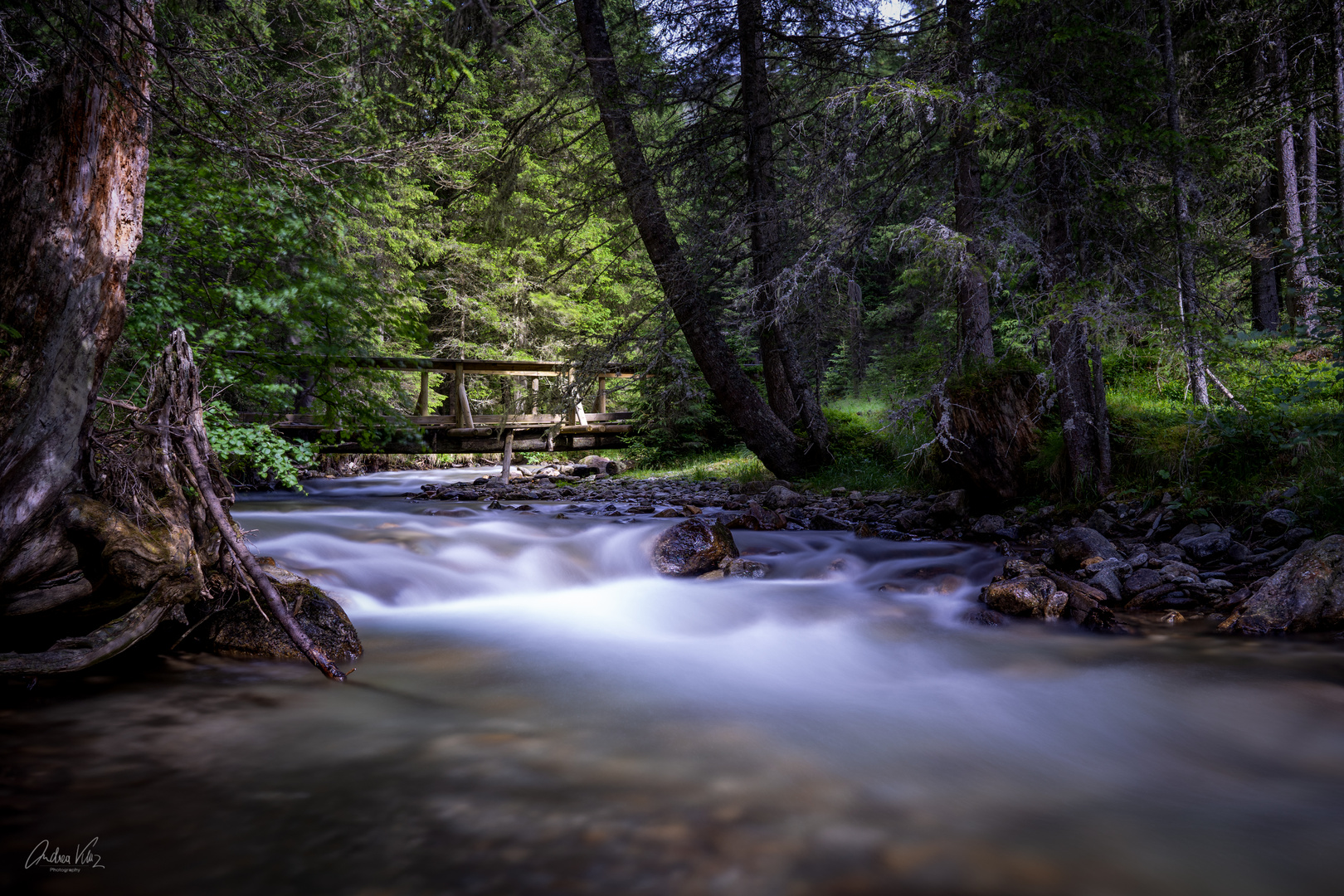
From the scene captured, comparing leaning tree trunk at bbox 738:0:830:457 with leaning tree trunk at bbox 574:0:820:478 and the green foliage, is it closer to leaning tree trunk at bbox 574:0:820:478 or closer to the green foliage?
leaning tree trunk at bbox 574:0:820:478

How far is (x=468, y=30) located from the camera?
9.32 meters

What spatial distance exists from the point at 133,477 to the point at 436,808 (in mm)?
2381

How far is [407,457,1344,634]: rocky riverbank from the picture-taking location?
4.39 m

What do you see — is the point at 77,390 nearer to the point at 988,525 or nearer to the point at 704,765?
the point at 704,765

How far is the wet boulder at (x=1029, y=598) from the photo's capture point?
16.1 feet

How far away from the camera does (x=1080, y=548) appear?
5547mm

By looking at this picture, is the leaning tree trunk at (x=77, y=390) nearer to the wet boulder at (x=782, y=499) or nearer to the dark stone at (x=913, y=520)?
the dark stone at (x=913, y=520)

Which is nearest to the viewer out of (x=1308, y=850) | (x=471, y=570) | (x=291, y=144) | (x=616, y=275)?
(x=1308, y=850)

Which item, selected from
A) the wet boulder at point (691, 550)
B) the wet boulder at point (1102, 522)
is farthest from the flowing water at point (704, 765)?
the wet boulder at point (1102, 522)

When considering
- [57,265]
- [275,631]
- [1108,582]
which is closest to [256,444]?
[275,631]

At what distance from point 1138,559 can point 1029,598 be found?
108 centimetres

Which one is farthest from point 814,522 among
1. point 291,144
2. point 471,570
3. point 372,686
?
point 291,144

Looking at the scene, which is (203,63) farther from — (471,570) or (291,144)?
(471,570)
